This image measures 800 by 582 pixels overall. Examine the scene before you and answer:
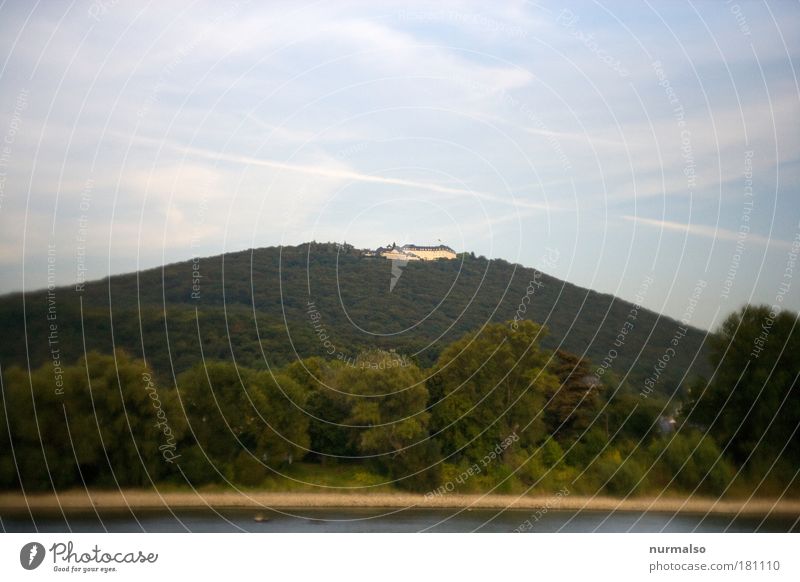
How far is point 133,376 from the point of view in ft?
80.1

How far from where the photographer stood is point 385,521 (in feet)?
84.4

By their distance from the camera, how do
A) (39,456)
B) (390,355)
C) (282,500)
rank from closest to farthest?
(39,456)
(282,500)
(390,355)

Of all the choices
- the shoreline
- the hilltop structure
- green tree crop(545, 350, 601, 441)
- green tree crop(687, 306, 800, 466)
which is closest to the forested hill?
the hilltop structure

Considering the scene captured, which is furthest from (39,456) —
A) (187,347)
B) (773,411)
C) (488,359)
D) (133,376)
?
(773,411)
